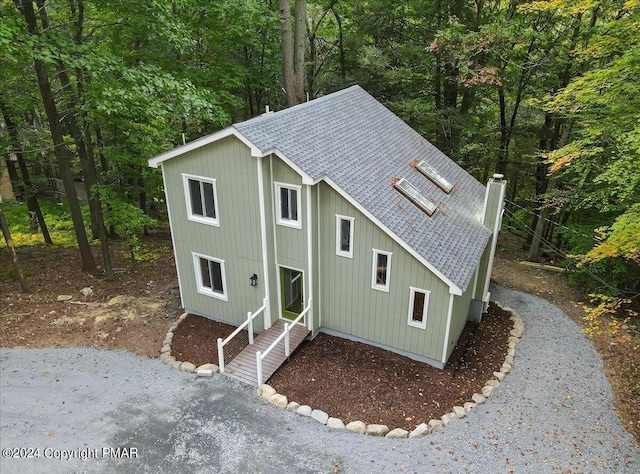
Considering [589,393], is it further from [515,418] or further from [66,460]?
[66,460]

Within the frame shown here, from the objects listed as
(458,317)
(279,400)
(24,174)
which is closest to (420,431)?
(279,400)

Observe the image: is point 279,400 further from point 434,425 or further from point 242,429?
point 434,425

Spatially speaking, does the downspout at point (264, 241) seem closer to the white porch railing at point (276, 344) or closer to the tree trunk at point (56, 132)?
the white porch railing at point (276, 344)

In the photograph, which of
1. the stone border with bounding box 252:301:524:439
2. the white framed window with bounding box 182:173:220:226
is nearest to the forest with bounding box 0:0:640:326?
the white framed window with bounding box 182:173:220:226

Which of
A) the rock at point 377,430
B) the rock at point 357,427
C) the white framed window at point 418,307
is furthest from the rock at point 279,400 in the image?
the white framed window at point 418,307

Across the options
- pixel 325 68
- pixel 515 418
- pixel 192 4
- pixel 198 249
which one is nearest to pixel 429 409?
pixel 515 418

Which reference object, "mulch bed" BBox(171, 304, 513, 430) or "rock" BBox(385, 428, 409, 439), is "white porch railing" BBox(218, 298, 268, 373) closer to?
"mulch bed" BBox(171, 304, 513, 430)
